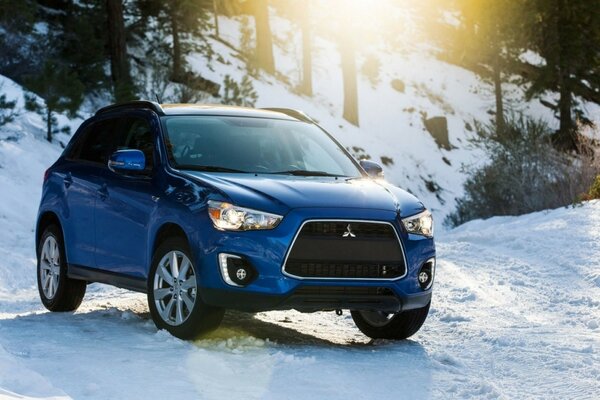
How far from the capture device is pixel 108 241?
8.68 m

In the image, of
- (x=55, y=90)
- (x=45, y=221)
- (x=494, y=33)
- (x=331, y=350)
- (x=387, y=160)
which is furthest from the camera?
(x=494, y=33)

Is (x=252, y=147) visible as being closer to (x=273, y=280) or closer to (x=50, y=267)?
(x=273, y=280)

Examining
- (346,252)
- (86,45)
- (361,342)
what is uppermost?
(86,45)

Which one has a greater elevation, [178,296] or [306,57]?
[306,57]

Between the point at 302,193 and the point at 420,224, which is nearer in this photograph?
the point at 302,193

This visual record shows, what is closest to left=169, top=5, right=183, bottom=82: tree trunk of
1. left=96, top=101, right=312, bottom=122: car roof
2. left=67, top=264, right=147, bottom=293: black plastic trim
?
left=96, top=101, right=312, bottom=122: car roof

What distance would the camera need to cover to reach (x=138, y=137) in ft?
28.9

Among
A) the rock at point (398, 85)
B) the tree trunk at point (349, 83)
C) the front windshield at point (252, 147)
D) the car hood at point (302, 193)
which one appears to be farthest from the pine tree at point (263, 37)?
the car hood at point (302, 193)

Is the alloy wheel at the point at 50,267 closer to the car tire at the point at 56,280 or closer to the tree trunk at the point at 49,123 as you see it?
the car tire at the point at 56,280

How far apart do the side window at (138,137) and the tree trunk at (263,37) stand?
3202 cm

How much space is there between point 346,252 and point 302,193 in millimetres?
520

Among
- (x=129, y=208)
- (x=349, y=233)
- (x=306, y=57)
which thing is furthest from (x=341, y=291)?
(x=306, y=57)

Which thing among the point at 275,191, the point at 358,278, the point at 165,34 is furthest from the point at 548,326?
the point at 165,34

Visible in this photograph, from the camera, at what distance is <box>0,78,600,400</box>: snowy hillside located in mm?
6301
